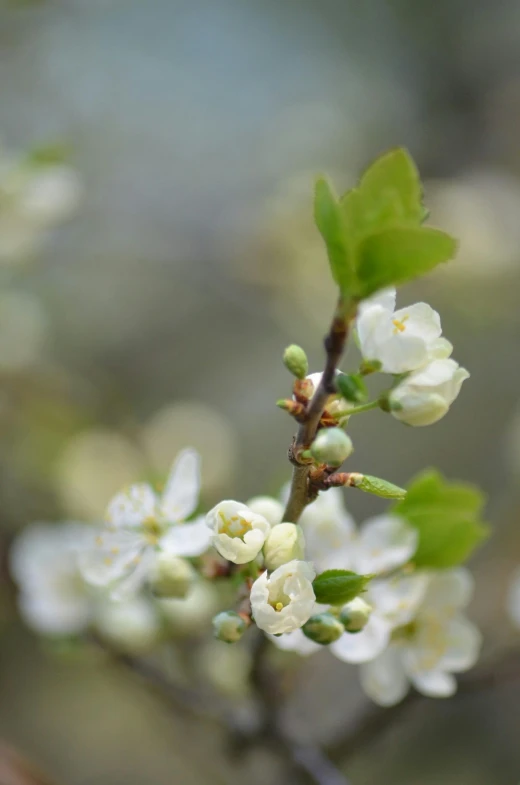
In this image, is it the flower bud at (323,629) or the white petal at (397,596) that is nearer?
the flower bud at (323,629)

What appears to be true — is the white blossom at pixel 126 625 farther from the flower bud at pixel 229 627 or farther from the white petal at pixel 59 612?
the flower bud at pixel 229 627

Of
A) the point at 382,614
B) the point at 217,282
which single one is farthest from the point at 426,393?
the point at 217,282

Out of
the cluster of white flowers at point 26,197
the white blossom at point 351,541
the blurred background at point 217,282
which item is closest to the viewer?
the white blossom at point 351,541

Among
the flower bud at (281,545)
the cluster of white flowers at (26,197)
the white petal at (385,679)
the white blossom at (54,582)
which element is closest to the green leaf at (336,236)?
the flower bud at (281,545)

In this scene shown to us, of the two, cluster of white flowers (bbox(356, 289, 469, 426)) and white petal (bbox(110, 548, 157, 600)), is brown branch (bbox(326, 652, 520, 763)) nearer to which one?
white petal (bbox(110, 548, 157, 600))

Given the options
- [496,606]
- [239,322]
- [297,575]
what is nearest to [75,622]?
[297,575]

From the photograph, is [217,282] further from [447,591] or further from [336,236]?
[336,236]

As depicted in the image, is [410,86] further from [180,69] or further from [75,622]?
[75,622]
